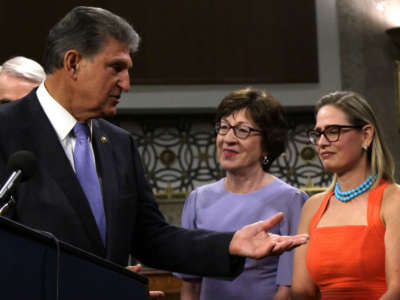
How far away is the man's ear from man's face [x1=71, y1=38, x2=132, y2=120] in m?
0.01

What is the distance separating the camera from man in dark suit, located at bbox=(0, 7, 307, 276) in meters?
1.89

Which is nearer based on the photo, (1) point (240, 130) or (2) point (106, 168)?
(2) point (106, 168)

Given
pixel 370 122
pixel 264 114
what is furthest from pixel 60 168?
pixel 370 122

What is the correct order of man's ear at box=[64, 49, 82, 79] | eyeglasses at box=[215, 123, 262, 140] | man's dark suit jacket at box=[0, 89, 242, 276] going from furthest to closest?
eyeglasses at box=[215, 123, 262, 140], man's ear at box=[64, 49, 82, 79], man's dark suit jacket at box=[0, 89, 242, 276]

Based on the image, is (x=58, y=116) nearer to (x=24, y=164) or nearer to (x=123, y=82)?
(x=123, y=82)

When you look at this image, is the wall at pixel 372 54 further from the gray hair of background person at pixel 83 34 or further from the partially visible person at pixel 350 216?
the gray hair of background person at pixel 83 34

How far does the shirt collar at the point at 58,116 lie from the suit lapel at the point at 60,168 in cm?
4

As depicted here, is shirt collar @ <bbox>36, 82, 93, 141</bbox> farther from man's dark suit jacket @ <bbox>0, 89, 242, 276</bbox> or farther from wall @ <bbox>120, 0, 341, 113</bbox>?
wall @ <bbox>120, 0, 341, 113</bbox>

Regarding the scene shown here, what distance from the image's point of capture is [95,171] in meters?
2.06

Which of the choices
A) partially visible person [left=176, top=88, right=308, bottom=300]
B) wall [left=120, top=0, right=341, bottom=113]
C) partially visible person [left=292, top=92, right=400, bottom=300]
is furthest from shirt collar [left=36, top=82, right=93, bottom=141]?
wall [left=120, top=0, right=341, bottom=113]

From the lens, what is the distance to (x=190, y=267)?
2.15 meters

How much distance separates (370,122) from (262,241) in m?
1.05

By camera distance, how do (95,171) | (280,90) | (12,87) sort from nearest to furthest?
1. (95,171)
2. (12,87)
3. (280,90)

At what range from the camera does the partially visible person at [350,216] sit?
2531 mm
